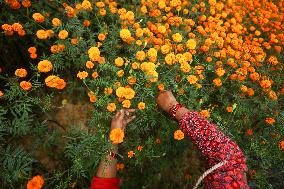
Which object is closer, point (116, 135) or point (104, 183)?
point (104, 183)

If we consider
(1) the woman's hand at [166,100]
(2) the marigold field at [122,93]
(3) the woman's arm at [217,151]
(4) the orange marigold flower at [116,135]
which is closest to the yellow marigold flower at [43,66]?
(2) the marigold field at [122,93]

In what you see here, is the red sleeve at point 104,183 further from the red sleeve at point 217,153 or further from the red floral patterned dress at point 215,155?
the red sleeve at point 217,153

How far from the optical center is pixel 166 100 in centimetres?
320

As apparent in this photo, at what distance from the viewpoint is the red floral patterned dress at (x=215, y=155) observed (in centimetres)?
233

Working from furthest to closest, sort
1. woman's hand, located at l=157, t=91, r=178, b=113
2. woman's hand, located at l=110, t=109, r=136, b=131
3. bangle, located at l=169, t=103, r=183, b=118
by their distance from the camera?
woman's hand, located at l=157, t=91, r=178, b=113
bangle, located at l=169, t=103, r=183, b=118
woman's hand, located at l=110, t=109, r=136, b=131

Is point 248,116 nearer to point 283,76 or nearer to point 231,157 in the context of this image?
point 283,76

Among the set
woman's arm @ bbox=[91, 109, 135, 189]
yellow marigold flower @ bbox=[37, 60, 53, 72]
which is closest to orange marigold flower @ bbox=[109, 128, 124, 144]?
Result: woman's arm @ bbox=[91, 109, 135, 189]

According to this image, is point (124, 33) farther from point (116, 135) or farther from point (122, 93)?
point (116, 135)

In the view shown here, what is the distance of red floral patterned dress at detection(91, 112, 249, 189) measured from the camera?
2.33 m

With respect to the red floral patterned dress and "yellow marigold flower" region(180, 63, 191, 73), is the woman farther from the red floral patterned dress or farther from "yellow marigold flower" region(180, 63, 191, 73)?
"yellow marigold flower" region(180, 63, 191, 73)

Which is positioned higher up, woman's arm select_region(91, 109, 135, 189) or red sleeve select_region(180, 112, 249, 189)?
red sleeve select_region(180, 112, 249, 189)

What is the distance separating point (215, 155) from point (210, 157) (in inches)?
2.5

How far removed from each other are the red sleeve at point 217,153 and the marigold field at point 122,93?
337 mm

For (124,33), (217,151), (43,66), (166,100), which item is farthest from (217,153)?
(43,66)
